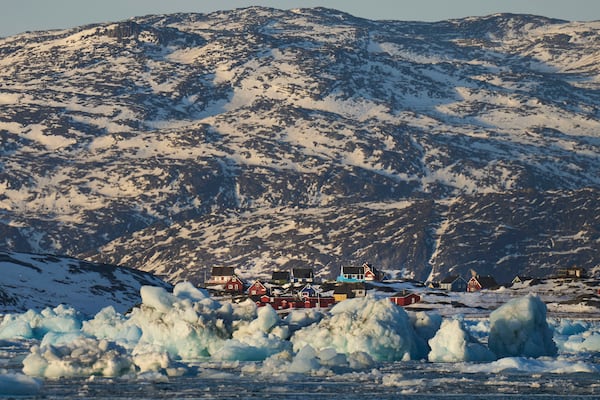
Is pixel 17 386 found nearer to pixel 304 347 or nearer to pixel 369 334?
pixel 304 347

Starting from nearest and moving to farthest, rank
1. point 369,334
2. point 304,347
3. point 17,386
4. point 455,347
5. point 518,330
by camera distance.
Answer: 1. point 17,386
2. point 304,347
3. point 369,334
4. point 455,347
5. point 518,330

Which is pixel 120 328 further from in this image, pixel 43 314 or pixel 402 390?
pixel 402 390

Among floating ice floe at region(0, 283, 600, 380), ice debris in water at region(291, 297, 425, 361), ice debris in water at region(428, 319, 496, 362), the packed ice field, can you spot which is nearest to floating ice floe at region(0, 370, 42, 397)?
the packed ice field

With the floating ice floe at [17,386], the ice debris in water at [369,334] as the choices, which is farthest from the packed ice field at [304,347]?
the floating ice floe at [17,386]

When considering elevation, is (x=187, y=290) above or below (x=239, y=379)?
above

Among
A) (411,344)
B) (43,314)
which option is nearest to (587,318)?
(43,314)

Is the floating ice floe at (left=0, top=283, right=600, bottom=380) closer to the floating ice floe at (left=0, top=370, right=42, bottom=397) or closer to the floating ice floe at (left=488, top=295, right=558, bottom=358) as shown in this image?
the floating ice floe at (left=488, top=295, right=558, bottom=358)

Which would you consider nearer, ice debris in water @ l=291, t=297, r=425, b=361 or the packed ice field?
the packed ice field

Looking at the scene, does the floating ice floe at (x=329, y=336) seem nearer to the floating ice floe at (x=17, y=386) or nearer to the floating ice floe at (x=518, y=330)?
the floating ice floe at (x=518, y=330)

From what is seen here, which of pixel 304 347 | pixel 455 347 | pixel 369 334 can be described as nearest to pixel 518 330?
pixel 455 347
